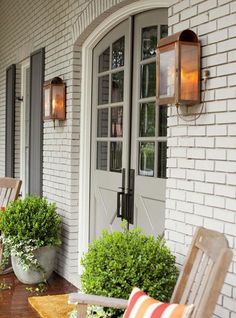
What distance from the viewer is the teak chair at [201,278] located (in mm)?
1902

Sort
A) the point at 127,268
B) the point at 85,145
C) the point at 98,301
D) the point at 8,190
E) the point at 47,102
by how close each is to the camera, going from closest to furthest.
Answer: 1. the point at 98,301
2. the point at 127,268
3. the point at 85,145
4. the point at 47,102
5. the point at 8,190

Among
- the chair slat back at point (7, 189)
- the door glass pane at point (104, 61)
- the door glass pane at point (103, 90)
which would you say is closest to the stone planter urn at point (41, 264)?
the chair slat back at point (7, 189)

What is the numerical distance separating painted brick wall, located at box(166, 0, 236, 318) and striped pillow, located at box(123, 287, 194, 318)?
2.39 feet

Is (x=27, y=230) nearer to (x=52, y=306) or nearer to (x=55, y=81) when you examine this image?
(x=52, y=306)

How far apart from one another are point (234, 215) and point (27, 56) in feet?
14.5

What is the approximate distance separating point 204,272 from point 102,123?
8.54 feet

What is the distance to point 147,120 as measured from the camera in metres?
3.89

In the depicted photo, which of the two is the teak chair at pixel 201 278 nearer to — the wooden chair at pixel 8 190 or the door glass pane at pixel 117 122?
the door glass pane at pixel 117 122

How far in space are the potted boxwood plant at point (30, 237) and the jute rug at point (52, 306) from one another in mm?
442

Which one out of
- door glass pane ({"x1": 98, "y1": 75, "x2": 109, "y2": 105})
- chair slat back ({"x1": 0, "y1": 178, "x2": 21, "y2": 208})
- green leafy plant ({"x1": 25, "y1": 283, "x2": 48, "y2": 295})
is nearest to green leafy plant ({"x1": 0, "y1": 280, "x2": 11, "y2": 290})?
green leafy plant ({"x1": 25, "y1": 283, "x2": 48, "y2": 295})

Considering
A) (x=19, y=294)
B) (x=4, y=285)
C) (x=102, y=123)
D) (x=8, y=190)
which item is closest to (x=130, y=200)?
(x=102, y=123)

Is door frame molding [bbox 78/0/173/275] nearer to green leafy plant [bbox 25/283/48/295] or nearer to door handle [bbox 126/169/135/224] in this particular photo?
green leafy plant [bbox 25/283/48/295]

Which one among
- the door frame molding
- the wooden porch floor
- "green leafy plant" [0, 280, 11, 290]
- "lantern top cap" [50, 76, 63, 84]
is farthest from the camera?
"lantern top cap" [50, 76, 63, 84]

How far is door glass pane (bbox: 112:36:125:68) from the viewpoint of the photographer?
4266 mm
